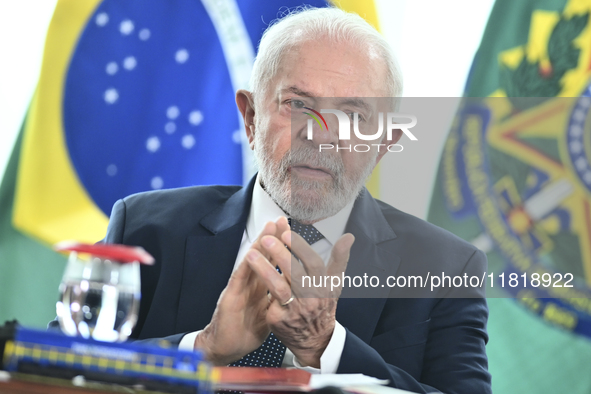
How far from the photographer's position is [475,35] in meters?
2.73

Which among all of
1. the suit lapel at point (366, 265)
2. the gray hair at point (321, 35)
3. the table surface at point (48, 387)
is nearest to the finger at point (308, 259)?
the suit lapel at point (366, 265)

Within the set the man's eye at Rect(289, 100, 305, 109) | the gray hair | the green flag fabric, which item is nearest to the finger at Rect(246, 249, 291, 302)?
the man's eye at Rect(289, 100, 305, 109)

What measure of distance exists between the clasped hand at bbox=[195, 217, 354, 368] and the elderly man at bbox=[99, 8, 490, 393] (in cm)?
29

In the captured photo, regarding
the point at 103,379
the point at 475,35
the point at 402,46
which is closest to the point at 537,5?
the point at 475,35

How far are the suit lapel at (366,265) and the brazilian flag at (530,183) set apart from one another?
87 cm

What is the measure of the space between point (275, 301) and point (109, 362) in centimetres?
59

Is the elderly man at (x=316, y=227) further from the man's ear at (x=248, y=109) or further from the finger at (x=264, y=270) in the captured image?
the finger at (x=264, y=270)

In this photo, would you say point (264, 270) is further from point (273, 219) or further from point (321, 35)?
point (321, 35)

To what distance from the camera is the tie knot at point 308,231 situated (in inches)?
70.7

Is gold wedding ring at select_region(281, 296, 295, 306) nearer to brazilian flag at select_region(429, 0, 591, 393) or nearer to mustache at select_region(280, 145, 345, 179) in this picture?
mustache at select_region(280, 145, 345, 179)

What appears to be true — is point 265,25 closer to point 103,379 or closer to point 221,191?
point 221,191

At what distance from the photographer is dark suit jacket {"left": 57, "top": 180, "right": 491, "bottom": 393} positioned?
1.69m

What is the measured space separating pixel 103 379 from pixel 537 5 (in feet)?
8.50

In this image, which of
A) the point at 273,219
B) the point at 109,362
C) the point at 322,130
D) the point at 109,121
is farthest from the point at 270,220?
the point at 109,121
